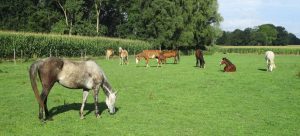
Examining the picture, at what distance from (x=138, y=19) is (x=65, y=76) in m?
72.5

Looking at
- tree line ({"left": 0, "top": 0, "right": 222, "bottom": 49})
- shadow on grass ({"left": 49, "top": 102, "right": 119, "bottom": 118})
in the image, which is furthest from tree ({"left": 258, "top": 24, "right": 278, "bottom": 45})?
shadow on grass ({"left": 49, "top": 102, "right": 119, "bottom": 118})

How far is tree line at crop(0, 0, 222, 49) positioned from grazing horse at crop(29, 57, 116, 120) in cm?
6231

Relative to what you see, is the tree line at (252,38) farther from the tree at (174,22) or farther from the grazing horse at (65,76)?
the grazing horse at (65,76)

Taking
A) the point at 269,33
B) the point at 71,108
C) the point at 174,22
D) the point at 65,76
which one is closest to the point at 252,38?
the point at 269,33

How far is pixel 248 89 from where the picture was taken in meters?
20.5

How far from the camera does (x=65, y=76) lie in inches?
464

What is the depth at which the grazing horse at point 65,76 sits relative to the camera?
1129cm

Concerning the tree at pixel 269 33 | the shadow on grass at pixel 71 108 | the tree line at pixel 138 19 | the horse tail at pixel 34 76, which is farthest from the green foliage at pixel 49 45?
the tree at pixel 269 33

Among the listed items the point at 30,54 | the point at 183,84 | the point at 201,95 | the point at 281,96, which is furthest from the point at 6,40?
the point at 281,96

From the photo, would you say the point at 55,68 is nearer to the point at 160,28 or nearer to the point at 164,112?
the point at 164,112

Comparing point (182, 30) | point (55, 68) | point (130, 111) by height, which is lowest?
point (130, 111)

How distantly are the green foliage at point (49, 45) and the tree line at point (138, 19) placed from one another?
16.8 m

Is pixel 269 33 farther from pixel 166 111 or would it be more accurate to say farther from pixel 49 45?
pixel 166 111

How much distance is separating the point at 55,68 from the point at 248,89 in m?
12.7
